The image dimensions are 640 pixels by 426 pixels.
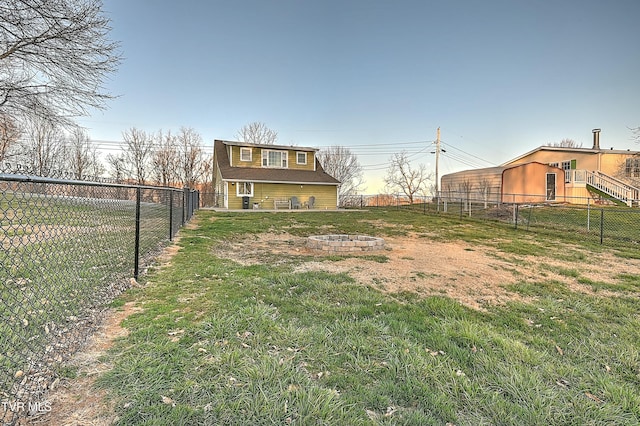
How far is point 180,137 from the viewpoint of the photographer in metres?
32.2

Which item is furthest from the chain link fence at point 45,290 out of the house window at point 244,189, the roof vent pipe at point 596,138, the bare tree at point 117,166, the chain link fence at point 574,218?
the roof vent pipe at point 596,138

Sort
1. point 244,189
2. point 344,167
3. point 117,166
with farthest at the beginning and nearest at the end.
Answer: point 344,167, point 117,166, point 244,189

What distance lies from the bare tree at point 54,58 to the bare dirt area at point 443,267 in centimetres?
664

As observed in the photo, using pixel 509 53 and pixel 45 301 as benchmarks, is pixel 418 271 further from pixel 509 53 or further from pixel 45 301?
pixel 509 53

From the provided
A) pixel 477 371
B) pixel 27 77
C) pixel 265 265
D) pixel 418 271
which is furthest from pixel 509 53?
pixel 27 77

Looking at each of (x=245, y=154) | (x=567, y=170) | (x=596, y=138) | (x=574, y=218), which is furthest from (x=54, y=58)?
(x=596, y=138)

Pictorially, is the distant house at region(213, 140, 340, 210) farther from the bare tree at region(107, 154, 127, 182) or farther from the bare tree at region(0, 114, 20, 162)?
the bare tree at region(107, 154, 127, 182)

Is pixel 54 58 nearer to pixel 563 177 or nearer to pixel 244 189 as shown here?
pixel 244 189

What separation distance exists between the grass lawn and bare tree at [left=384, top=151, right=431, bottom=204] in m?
33.3

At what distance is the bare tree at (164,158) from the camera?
31828 millimetres

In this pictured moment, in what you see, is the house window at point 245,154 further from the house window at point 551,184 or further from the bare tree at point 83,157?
the house window at point 551,184

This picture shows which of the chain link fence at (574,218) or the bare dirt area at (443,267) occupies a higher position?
the chain link fence at (574,218)

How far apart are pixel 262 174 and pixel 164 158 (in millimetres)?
17007

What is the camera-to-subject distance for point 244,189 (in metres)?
20.6
